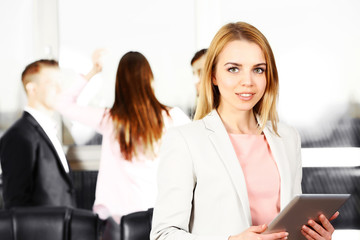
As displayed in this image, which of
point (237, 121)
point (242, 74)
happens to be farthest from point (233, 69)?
point (237, 121)

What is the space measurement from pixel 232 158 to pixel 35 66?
2.35m

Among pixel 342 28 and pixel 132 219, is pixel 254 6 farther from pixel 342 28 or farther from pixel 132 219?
pixel 132 219

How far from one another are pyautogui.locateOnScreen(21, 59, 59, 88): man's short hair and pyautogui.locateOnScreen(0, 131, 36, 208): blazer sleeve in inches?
19.3

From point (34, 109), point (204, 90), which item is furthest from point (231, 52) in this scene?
point (34, 109)

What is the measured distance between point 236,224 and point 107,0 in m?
2.40

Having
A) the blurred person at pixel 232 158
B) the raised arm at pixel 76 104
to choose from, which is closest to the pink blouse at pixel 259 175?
the blurred person at pixel 232 158

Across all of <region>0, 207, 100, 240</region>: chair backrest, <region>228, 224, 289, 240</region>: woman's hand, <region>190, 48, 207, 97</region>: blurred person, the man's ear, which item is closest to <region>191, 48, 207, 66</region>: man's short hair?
<region>190, 48, 207, 97</region>: blurred person

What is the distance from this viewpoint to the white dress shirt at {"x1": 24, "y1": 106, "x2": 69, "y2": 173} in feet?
10.3

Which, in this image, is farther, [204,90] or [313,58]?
[313,58]

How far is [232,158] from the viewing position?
126 centimetres

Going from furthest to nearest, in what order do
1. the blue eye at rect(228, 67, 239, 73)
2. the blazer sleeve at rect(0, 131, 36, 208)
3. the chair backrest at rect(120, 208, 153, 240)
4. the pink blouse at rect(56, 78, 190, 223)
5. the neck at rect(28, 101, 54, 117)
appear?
1. the neck at rect(28, 101, 54, 117)
2. the pink blouse at rect(56, 78, 190, 223)
3. the blazer sleeve at rect(0, 131, 36, 208)
4. the chair backrest at rect(120, 208, 153, 240)
5. the blue eye at rect(228, 67, 239, 73)

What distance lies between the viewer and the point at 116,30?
3324 mm

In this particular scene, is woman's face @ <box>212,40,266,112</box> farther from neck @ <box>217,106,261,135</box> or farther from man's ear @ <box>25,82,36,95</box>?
man's ear @ <box>25,82,36,95</box>

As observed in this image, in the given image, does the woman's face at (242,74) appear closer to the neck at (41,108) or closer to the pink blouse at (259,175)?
the pink blouse at (259,175)
